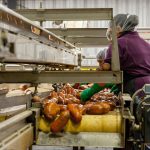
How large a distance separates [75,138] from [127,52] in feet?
4.11

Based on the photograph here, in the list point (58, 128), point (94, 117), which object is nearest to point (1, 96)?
point (58, 128)

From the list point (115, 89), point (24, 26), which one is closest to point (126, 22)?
point (115, 89)

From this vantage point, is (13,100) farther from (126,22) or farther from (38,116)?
(126,22)

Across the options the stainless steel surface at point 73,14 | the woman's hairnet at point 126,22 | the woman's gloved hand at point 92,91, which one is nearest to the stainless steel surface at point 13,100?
the stainless steel surface at point 73,14

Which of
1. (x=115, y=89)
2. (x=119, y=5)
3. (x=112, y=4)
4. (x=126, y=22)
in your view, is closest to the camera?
(x=126, y=22)

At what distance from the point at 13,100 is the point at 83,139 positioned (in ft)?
1.78

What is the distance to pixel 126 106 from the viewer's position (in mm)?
2434

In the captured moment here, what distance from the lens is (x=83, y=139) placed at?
2057mm

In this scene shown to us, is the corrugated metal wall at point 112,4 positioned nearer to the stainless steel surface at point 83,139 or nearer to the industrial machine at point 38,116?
the industrial machine at point 38,116

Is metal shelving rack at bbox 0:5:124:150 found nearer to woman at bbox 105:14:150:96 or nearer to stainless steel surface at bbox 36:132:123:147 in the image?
stainless steel surface at bbox 36:132:123:147

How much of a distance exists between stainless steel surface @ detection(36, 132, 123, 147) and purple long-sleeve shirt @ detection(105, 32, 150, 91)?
1.13 m

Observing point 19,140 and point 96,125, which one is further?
point 96,125

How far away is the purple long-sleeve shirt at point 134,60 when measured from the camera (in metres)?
3.08

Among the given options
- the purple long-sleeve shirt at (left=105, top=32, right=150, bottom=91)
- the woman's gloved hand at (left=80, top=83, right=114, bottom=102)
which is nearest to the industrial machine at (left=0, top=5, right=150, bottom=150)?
the woman's gloved hand at (left=80, top=83, right=114, bottom=102)
